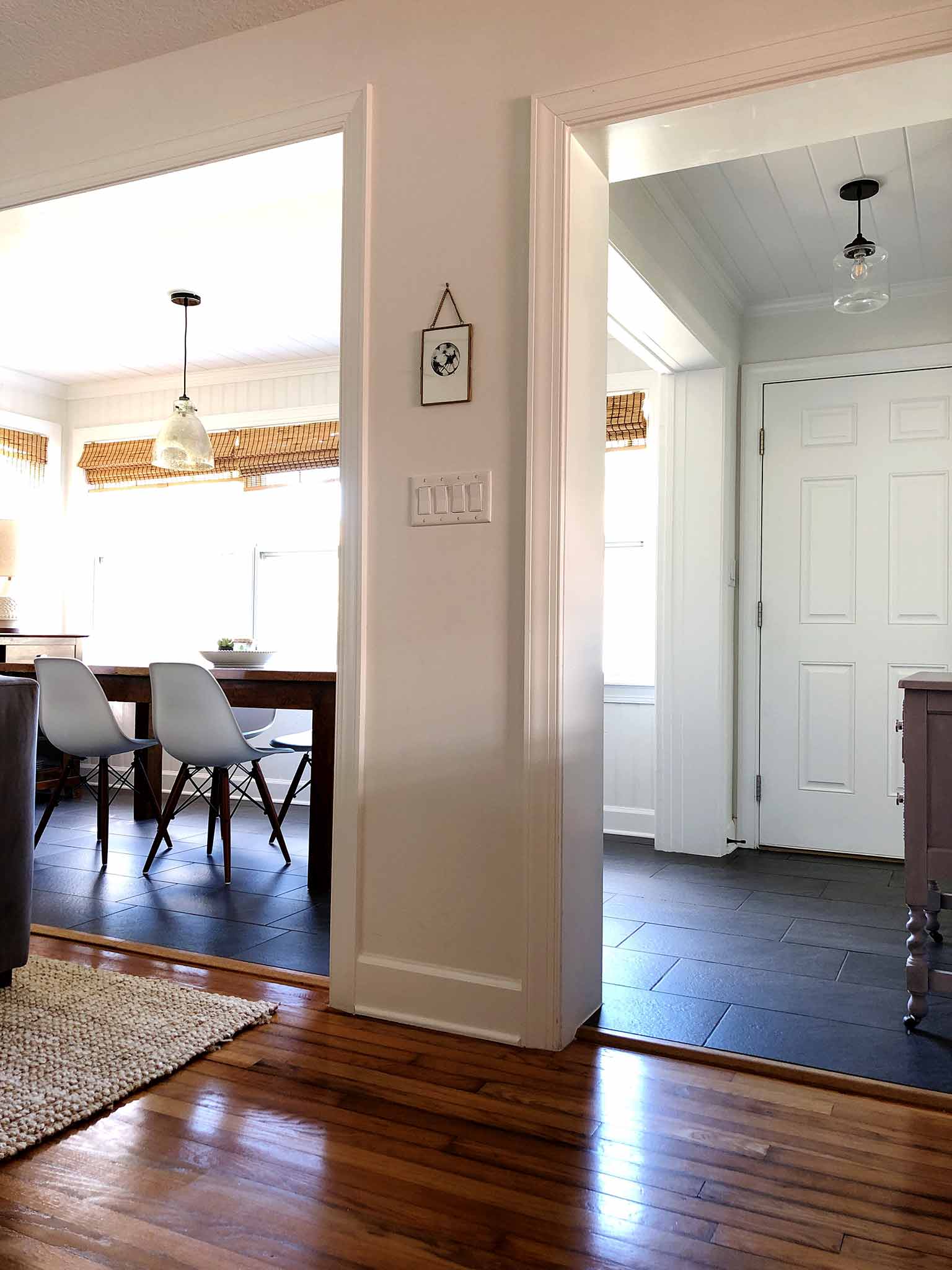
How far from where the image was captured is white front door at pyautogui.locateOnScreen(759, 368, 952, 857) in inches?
173

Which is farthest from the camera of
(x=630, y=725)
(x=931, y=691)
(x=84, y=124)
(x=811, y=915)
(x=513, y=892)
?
(x=630, y=725)

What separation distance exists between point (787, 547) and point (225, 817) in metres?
2.76

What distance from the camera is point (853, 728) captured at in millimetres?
4527

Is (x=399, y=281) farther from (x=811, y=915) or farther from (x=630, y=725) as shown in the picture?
(x=630, y=725)

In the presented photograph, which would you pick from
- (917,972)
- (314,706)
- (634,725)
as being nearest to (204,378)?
(314,706)

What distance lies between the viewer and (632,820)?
4.90 m

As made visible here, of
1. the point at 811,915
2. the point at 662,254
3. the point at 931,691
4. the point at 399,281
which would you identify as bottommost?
the point at 811,915

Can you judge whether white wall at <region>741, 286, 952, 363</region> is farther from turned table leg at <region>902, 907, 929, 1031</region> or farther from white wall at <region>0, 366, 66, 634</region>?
white wall at <region>0, 366, 66, 634</region>

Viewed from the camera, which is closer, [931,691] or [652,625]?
[931,691]

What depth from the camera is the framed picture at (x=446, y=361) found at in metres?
2.39

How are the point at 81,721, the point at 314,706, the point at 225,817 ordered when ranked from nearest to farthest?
1. the point at 314,706
2. the point at 225,817
3. the point at 81,721

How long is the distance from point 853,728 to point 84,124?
378 cm

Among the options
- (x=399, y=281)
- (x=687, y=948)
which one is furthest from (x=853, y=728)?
(x=399, y=281)

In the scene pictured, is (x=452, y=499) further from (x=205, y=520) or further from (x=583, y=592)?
(x=205, y=520)
